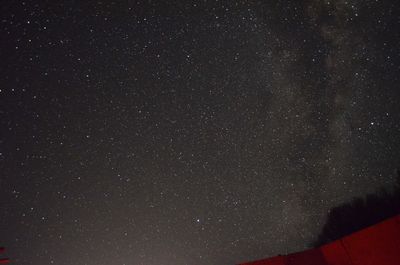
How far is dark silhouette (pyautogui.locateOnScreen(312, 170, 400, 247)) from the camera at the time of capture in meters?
24.7

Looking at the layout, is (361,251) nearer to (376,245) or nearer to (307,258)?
(376,245)

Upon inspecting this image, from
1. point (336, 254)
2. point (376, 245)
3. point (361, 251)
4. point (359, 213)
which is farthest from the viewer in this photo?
point (359, 213)

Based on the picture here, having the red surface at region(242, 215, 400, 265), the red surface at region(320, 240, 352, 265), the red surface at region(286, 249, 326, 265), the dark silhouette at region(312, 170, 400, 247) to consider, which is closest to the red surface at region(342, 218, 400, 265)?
the red surface at region(242, 215, 400, 265)

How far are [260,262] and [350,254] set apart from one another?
7.36ft

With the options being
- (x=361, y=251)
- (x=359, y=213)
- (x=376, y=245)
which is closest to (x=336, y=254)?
(x=361, y=251)

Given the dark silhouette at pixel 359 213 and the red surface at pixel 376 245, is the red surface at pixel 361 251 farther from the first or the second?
the dark silhouette at pixel 359 213

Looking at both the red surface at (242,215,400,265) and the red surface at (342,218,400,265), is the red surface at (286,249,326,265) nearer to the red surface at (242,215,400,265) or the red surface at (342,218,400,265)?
the red surface at (242,215,400,265)

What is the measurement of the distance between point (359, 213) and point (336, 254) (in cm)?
1937

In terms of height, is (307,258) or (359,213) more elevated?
(359,213)

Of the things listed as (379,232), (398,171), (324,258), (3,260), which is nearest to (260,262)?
(324,258)

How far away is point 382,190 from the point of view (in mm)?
25391

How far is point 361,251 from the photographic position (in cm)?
887

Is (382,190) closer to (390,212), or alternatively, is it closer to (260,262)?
(390,212)

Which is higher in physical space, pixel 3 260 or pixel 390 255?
pixel 3 260
